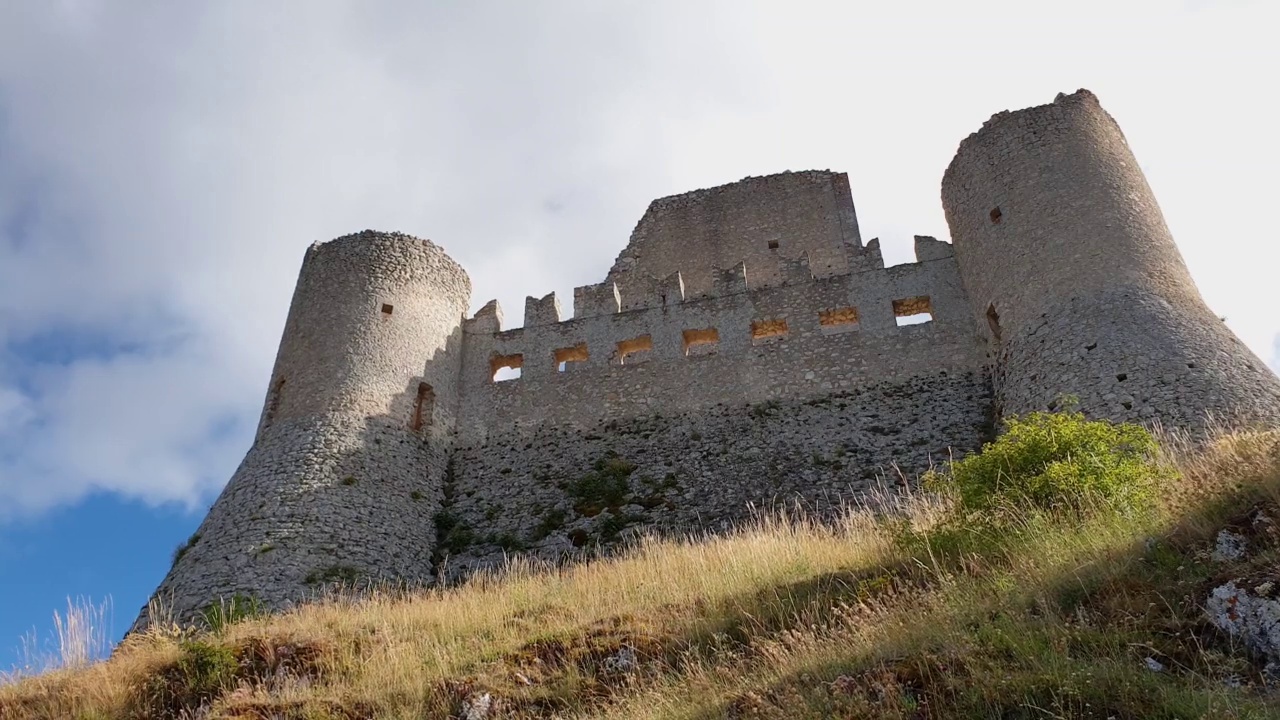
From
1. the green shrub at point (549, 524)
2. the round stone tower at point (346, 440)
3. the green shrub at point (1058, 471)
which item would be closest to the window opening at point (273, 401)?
the round stone tower at point (346, 440)

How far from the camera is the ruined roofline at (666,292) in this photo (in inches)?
705

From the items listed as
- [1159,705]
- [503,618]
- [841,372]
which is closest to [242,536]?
[503,618]

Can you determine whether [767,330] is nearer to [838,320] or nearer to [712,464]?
[838,320]

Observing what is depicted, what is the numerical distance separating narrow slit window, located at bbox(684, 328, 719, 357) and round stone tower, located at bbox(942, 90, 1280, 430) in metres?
5.26

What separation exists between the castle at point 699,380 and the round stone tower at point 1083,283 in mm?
45

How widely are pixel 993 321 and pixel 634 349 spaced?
24.8 feet

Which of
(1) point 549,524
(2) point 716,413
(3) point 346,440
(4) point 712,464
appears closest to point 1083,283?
(2) point 716,413

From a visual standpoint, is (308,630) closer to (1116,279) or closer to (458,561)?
(458,561)

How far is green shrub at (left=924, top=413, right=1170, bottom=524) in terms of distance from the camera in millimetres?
7355

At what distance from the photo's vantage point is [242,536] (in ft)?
45.3

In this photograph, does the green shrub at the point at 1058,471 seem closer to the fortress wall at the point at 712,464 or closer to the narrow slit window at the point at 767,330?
the fortress wall at the point at 712,464

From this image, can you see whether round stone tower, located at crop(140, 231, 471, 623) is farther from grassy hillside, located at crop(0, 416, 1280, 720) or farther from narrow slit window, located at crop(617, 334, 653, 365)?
narrow slit window, located at crop(617, 334, 653, 365)

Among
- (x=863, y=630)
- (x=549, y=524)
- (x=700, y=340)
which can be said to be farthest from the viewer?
(x=700, y=340)

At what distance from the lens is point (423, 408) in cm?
1805
